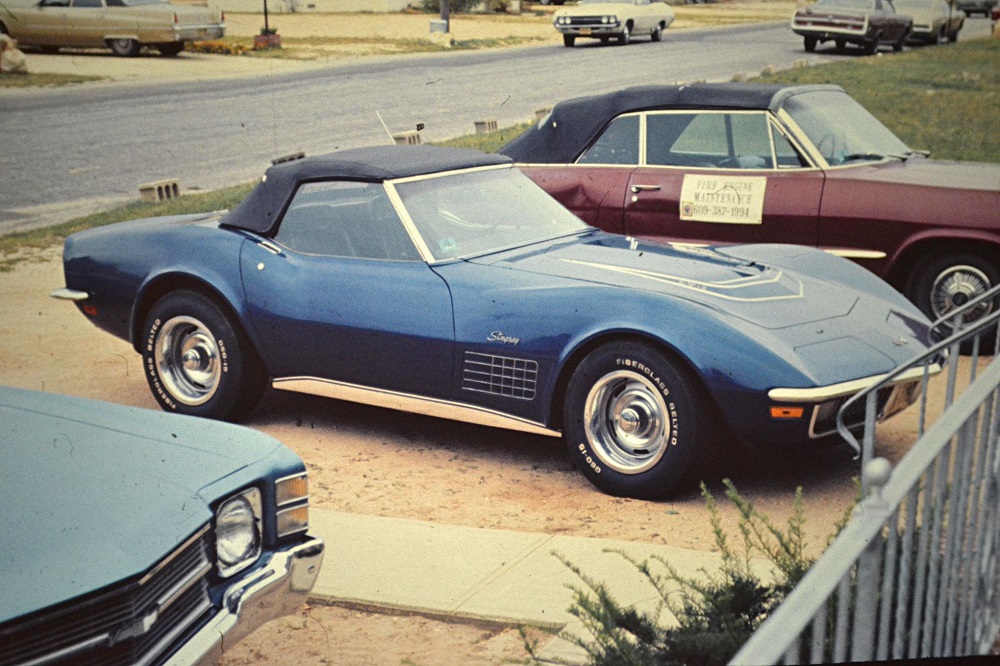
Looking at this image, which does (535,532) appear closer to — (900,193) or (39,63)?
(900,193)

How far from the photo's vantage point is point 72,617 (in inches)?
103

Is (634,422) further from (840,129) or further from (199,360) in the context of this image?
(840,129)

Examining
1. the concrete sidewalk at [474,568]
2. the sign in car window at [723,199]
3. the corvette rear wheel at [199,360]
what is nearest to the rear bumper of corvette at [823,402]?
the concrete sidewalk at [474,568]

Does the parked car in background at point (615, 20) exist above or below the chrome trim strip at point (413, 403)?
above

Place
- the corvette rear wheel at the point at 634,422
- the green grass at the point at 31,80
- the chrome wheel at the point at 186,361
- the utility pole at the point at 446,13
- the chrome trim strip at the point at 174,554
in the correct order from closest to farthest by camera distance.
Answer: the chrome trim strip at the point at 174,554 → the corvette rear wheel at the point at 634,422 → the chrome wheel at the point at 186,361 → the green grass at the point at 31,80 → the utility pole at the point at 446,13

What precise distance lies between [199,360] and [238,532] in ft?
10.1

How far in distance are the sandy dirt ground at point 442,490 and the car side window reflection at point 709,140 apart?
193cm

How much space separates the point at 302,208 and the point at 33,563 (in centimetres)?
366

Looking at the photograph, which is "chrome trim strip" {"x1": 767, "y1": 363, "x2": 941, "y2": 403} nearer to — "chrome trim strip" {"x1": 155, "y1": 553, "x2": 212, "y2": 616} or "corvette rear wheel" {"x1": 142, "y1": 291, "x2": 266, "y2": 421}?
"chrome trim strip" {"x1": 155, "y1": 553, "x2": 212, "y2": 616}

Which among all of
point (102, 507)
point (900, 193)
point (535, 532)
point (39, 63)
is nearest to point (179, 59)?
point (39, 63)

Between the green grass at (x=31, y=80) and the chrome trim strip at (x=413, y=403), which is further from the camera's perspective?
the green grass at (x=31, y=80)

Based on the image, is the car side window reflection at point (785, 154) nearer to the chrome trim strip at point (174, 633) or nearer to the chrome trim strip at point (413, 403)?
the chrome trim strip at point (413, 403)

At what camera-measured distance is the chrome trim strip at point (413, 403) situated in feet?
17.4

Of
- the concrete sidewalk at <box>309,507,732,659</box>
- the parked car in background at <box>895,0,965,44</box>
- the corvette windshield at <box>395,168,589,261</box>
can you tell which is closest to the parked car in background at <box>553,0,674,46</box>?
the parked car in background at <box>895,0,965,44</box>
